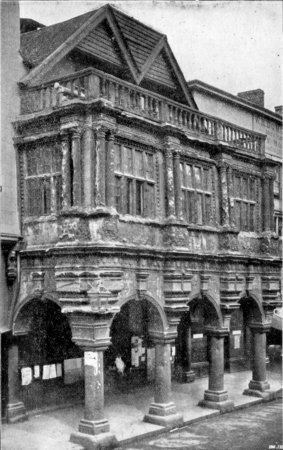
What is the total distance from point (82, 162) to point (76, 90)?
3.18 m

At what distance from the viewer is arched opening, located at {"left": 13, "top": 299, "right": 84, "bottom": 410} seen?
1706 centimetres

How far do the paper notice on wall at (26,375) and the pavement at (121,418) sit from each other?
981 mm

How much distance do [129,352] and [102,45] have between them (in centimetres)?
1019

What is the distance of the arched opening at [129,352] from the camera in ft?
66.7

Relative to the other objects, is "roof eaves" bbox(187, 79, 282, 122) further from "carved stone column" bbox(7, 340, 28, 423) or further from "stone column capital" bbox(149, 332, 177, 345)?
"carved stone column" bbox(7, 340, 28, 423)

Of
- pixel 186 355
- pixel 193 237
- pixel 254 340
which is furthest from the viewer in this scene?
pixel 186 355

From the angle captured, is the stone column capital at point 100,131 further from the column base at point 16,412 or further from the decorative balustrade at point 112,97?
the column base at point 16,412

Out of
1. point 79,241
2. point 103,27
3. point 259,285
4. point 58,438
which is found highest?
point 103,27

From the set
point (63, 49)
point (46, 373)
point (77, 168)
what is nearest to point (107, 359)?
point (46, 373)

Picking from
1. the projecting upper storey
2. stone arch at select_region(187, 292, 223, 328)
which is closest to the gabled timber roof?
the projecting upper storey

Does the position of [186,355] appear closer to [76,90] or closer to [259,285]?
[259,285]

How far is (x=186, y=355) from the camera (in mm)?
23891

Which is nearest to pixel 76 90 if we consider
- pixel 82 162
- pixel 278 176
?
pixel 82 162

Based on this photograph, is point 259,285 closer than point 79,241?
No
